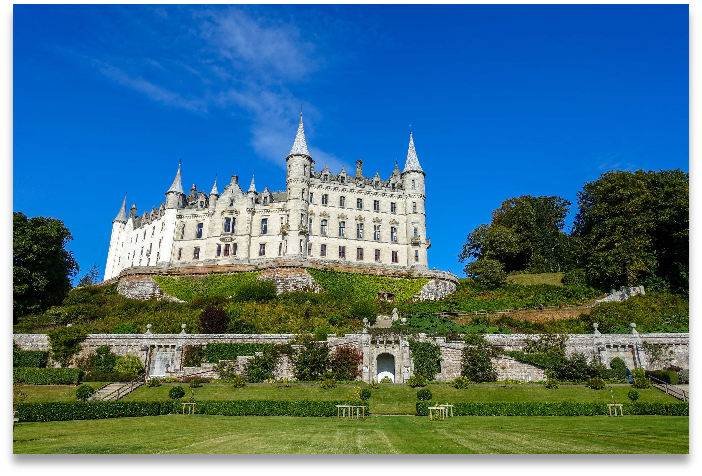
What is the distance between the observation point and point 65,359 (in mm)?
35062

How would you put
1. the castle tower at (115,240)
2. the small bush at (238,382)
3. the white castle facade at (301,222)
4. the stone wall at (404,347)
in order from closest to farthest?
the small bush at (238,382)
the stone wall at (404,347)
the white castle facade at (301,222)
the castle tower at (115,240)

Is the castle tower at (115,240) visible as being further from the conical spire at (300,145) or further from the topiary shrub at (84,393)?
the topiary shrub at (84,393)

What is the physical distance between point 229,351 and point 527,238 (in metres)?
46.3

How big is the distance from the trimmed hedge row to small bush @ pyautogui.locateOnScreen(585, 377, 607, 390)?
4112 millimetres

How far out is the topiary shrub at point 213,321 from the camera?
36875 mm

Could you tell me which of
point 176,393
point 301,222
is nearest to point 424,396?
point 176,393

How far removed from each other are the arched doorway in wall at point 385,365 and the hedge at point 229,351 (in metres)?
8.27

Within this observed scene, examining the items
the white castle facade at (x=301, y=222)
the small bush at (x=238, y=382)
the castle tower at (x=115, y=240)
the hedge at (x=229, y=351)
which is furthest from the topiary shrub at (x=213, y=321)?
the castle tower at (x=115, y=240)

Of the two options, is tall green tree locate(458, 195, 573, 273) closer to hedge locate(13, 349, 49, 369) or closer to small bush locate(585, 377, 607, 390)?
small bush locate(585, 377, 607, 390)

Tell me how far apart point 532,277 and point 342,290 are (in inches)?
914

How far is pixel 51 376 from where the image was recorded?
31.0 metres
